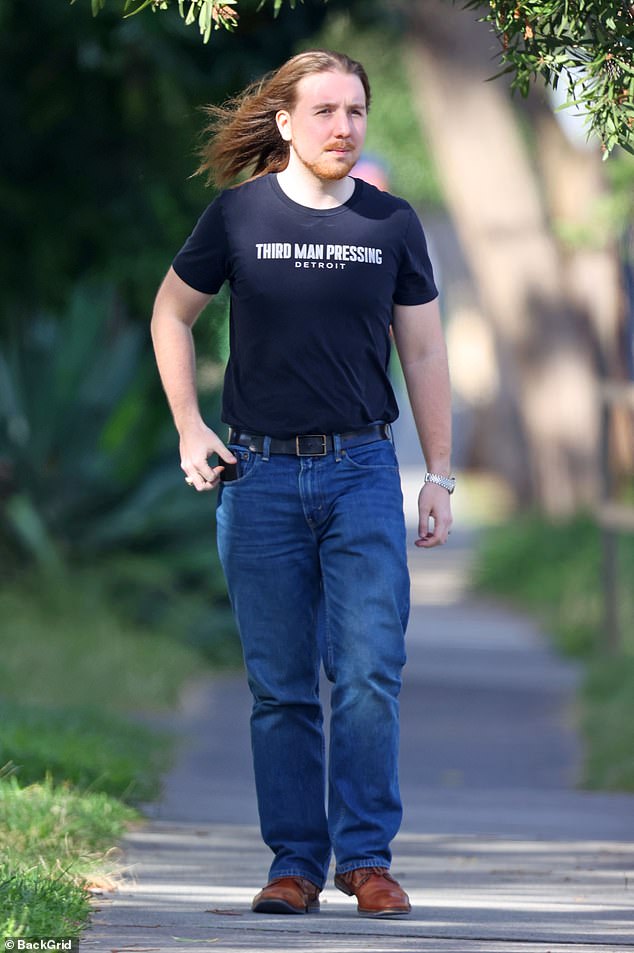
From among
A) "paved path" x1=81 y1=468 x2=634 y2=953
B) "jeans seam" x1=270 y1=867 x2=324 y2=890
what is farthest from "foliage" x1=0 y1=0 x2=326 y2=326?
"jeans seam" x1=270 y1=867 x2=324 y2=890

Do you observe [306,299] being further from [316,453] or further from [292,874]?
[292,874]

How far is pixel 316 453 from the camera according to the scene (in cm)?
399

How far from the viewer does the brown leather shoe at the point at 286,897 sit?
3949mm

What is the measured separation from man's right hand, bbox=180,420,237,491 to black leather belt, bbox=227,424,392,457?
54 mm

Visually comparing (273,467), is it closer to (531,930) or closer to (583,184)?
(531,930)

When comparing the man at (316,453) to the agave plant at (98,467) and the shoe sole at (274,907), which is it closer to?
the shoe sole at (274,907)

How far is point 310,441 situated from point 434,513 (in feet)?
1.14

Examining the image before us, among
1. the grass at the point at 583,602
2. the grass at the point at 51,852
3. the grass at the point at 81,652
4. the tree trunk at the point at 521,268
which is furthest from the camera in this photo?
the tree trunk at the point at 521,268

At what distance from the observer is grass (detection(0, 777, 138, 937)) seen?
3.49m

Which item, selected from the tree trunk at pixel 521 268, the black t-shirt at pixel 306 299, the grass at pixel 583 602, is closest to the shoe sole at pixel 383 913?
the black t-shirt at pixel 306 299

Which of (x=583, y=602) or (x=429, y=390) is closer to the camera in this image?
(x=429, y=390)

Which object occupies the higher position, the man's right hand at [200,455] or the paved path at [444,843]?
the man's right hand at [200,455]

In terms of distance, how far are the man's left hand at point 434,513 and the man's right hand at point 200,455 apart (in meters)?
0.44

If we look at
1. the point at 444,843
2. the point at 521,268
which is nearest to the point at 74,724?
the point at 444,843
